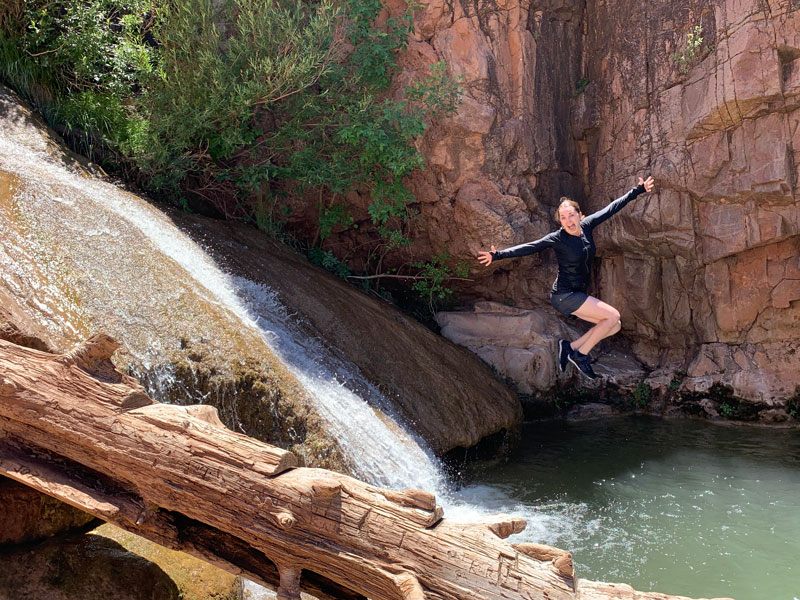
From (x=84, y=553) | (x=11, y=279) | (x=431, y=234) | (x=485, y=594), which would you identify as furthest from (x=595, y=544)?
(x=431, y=234)

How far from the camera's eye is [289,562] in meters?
3.51

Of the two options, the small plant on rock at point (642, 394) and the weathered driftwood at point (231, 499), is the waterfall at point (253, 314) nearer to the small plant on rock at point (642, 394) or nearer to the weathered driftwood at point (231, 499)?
the weathered driftwood at point (231, 499)

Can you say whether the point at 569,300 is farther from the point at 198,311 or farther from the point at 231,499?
the point at 231,499

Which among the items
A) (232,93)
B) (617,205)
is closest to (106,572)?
(617,205)

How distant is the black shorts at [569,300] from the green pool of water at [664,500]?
5.53 ft

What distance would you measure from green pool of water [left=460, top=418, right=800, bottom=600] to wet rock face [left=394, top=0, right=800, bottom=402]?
153 centimetres

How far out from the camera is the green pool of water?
519 centimetres

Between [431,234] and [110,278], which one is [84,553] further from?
[431,234]

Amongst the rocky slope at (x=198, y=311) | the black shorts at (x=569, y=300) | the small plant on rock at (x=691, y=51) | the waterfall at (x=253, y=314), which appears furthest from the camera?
the small plant on rock at (x=691, y=51)

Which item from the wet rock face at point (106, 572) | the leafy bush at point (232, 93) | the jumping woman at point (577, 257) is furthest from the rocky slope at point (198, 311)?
the jumping woman at point (577, 257)

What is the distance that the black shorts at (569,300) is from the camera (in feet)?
22.9

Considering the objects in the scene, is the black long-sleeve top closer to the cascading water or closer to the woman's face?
the woman's face

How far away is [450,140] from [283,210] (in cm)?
234

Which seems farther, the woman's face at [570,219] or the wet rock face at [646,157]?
the wet rock face at [646,157]
